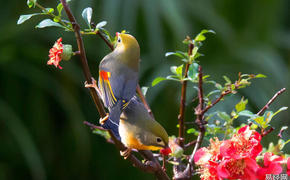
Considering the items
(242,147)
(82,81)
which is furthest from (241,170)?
(82,81)

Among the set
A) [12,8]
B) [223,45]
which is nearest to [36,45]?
[12,8]

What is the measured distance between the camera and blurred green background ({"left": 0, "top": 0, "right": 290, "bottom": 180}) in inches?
66.7

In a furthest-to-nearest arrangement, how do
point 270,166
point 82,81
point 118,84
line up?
1. point 82,81
2. point 118,84
3. point 270,166

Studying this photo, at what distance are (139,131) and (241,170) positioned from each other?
0.40 feet

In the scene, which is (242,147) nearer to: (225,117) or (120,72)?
(225,117)

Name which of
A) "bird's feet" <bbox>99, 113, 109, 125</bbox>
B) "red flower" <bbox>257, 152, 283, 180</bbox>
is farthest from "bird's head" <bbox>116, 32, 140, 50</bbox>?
"red flower" <bbox>257, 152, 283, 180</bbox>

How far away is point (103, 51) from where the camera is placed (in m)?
1.61

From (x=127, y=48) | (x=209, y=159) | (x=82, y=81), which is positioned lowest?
(x=82, y=81)

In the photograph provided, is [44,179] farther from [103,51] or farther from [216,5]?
[216,5]

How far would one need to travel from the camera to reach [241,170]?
44 centimetres

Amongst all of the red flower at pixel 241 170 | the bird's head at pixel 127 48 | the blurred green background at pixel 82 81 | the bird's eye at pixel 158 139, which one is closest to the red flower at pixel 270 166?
the red flower at pixel 241 170

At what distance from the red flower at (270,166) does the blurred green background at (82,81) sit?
1180mm

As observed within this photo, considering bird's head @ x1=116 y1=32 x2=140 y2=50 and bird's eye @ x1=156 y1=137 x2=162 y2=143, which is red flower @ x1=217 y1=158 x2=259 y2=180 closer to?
bird's eye @ x1=156 y1=137 x2=162 y2=143

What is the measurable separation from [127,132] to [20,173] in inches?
55.9
